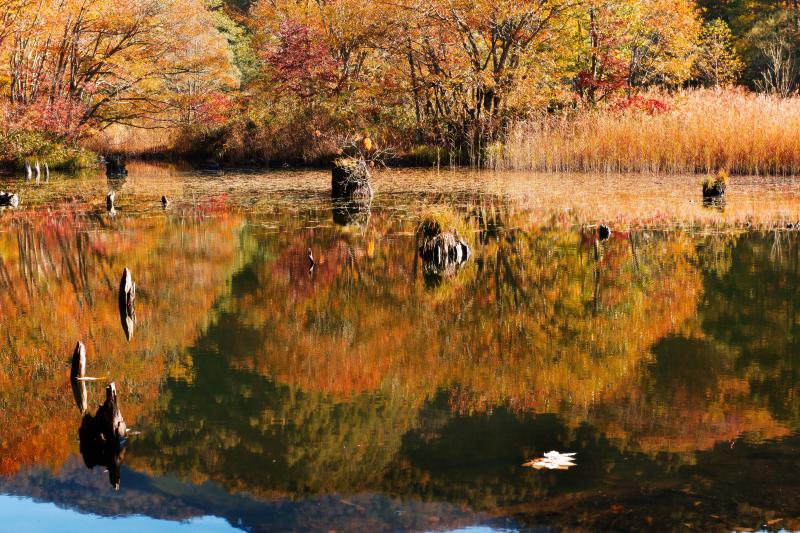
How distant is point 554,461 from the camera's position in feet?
11.4

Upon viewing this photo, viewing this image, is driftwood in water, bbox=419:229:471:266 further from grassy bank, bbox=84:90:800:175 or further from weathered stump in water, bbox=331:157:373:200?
grassy bank, bbox=84:90:800:175

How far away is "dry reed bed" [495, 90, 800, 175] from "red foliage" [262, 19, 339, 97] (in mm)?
7437

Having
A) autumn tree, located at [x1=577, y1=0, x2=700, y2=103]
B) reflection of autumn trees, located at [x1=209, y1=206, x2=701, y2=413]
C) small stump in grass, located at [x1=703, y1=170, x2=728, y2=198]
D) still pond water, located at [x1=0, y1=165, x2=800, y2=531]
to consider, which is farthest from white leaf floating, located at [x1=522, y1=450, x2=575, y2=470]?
autumn tree, located at [x1=577, y1=0, x2=700, y2=103]

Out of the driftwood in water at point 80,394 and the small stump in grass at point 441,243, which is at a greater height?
the small stump in grass at point 441,243

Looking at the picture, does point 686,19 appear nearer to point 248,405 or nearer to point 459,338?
point 459,338

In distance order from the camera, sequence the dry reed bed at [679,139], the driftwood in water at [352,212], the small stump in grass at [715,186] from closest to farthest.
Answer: the driftwood in water at [352,212], the small stump in grass at [715,186], the dry reed bed at [679,139]

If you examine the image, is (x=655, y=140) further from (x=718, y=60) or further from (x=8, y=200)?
(x=718, y=60)

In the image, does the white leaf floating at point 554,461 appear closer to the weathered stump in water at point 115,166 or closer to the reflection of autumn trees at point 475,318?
the reflection of autumn trees at point 475,318

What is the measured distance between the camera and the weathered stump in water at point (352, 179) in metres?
14.5

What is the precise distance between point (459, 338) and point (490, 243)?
13.5 feet

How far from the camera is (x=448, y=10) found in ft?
73.5

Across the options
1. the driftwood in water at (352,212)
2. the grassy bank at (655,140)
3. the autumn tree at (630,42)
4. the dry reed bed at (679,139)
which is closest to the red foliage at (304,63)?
the grassy bank at (655,140)

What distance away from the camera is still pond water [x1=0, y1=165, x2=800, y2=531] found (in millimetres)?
3285

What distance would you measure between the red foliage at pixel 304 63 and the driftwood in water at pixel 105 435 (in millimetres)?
22785
